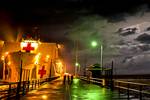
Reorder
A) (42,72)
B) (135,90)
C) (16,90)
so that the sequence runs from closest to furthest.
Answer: (135,90)
(16,90)
(42,72)

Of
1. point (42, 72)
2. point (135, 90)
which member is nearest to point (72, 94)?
point (135, 90)

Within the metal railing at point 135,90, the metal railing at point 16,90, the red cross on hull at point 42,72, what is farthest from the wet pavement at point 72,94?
the red cross on hull at point 42,72

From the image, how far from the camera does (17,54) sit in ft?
281

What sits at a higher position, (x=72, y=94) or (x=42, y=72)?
(x=42, y=72)

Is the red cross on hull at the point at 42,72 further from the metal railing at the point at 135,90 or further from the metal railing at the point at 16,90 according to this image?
the metal railing at the point at 135,90

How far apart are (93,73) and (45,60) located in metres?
65.7

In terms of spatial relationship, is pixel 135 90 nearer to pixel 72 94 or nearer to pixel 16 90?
pixel 72 94

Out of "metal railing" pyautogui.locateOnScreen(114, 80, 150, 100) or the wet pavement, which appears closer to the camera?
"metal railing" pyautogui.locateOnScreen(114, 80, 150, 100)

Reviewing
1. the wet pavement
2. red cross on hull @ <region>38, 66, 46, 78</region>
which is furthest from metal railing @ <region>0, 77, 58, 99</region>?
red cross on hull @ <region>38, 66, 46, 78</region>

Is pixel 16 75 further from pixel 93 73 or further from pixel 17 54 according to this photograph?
pixel 93 73

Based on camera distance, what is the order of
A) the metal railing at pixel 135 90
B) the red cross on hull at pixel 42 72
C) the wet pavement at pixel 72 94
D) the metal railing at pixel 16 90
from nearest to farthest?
the metal railing at pixel 135 90
the metal railing at pixel 16 90
the wet pavement at pixel 72 94
the red cross on hull at pixel 42 72

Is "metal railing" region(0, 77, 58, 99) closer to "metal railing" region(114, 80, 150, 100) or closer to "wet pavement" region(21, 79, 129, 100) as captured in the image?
"wet pavement" region(21, 79, 129, 100)

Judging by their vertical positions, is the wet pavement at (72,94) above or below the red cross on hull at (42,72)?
below

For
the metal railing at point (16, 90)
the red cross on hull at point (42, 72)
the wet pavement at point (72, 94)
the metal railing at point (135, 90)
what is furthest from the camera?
the red cross on hull at point (42, 72)
